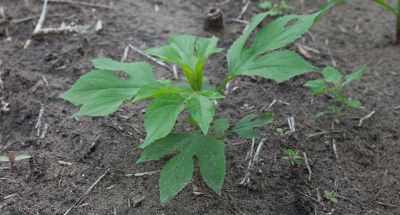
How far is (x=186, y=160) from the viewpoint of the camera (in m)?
2.53

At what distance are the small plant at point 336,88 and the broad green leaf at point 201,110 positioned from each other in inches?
37.6

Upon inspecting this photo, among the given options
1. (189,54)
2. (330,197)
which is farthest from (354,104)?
(189,54)

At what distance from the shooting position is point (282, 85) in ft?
11.8

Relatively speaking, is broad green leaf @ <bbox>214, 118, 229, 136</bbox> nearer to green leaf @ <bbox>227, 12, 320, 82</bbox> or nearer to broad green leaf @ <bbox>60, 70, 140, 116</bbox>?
green leaf @ <bbox>227, 12, 320, 82</bbox>

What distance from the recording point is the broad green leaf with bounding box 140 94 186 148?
2.26m

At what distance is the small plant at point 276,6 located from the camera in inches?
168

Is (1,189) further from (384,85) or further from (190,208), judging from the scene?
(384,85)

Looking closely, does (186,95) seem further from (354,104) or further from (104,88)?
(354,104)

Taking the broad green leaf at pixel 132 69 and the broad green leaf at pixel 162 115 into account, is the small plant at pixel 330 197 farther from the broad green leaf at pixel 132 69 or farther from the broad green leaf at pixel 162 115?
the broad green leaf at pixel 132 69

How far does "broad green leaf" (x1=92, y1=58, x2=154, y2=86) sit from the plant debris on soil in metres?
0.44

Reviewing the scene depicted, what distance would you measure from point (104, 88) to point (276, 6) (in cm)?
218

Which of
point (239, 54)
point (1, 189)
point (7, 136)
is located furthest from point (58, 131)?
point (239, 54)

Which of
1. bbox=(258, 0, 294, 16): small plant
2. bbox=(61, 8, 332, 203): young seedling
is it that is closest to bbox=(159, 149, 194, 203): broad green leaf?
bbox=(61, 8, 332, 203): young seedling

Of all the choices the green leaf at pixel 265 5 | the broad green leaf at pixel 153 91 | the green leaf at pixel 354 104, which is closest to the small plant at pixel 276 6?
Result: the green leaf at pixel 265 5
